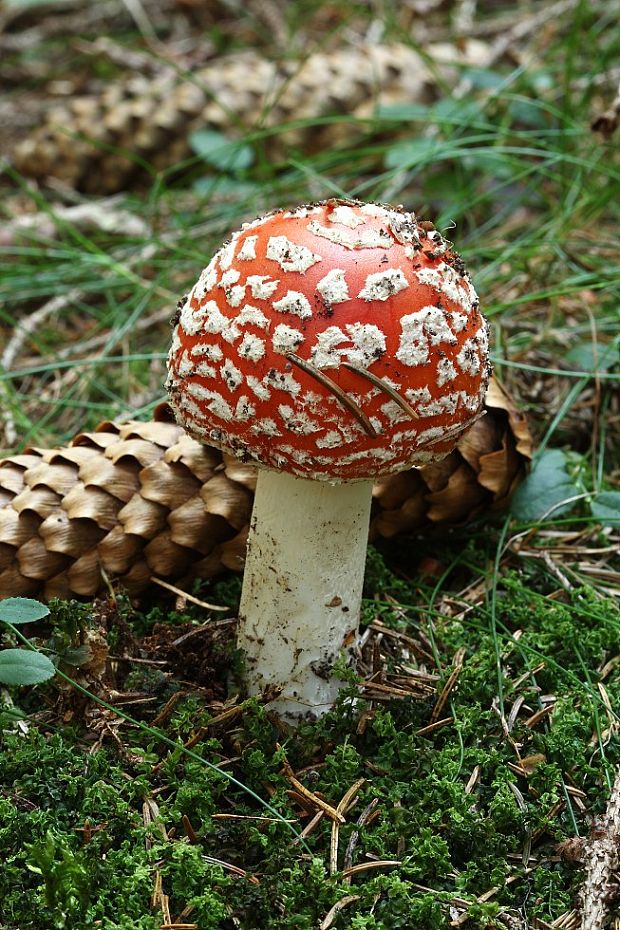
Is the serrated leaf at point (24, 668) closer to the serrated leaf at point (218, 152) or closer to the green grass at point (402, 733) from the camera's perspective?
the green grass at point (402, 733)

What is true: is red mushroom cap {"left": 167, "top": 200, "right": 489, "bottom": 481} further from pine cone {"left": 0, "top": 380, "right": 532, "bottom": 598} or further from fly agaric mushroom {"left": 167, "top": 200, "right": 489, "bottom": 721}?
pine cone {"left": 0, "top": 380, "right": 532, "bottom": 598}

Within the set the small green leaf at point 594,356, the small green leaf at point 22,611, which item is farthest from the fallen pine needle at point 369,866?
the small green leaf at point 594,356

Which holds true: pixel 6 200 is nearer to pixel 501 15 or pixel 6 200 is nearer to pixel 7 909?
pixel 501 15

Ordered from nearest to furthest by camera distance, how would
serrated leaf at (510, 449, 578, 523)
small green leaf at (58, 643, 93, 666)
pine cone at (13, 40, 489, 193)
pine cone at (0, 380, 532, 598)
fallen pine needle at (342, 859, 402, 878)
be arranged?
fallen pine needle at (342, 859, 402, 878) < small green leaf at (58, 643, 93, 666) < pine cone at (0, 380, 532, 598) < serrated leaf at (510, 449, 578, 523) < pine cone at (13, 40, 489, 193)

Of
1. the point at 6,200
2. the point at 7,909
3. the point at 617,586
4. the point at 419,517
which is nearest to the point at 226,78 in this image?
the point at 6,200

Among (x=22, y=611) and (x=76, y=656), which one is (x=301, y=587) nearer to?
(x=76, y=656)

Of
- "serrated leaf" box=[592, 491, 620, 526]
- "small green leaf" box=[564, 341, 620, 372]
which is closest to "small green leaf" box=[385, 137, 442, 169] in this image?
"small green leaf" box=[564, 341, 620, 372]
